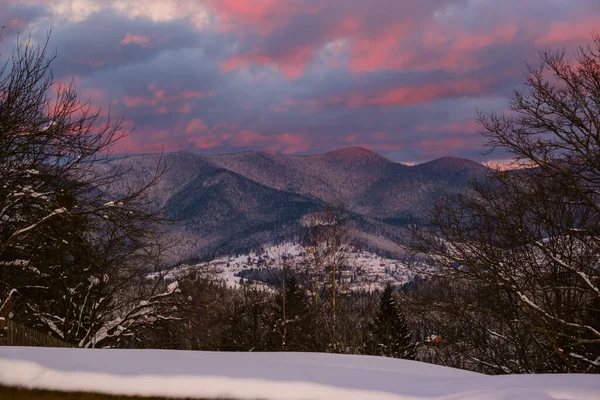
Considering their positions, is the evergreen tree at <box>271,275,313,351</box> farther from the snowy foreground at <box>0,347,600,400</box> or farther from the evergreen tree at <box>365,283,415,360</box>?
the snowy foreground at <box>0,347,600,400</box>

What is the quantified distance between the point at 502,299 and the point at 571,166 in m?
5.36

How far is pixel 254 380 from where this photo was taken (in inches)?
116

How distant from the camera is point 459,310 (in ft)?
43.2

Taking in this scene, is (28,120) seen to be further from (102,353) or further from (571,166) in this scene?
(571,166)

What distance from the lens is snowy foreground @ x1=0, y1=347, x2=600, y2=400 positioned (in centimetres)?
289

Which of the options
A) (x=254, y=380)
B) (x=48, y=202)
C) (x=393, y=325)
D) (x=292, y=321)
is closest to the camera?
(x=254, y=380)

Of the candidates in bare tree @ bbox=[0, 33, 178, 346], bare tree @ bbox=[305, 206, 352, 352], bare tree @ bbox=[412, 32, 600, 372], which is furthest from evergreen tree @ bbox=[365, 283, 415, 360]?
bare tree @ bbox=[0, 33, 178, 346]

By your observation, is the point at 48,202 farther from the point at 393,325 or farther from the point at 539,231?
the point at 393,325

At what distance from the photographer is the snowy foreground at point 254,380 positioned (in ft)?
9.50

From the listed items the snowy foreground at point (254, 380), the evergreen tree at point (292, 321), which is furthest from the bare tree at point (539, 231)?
the evergreen tree at point (292, 321)

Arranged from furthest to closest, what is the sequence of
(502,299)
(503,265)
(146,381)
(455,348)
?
(455,348) → (502,299) → (503,265) → (146,381)

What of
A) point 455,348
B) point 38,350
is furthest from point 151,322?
point 38,350

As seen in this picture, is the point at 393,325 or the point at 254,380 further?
the point at 393,325

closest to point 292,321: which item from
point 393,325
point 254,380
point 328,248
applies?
point 393,325
